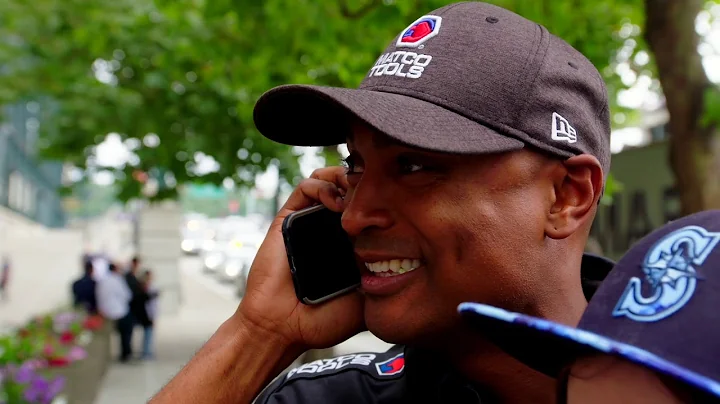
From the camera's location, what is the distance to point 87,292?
14789 mm

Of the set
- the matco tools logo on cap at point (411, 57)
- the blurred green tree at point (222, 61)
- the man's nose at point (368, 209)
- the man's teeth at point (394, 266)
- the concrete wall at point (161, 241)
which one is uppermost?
the blurred green tree at point (222, 61)

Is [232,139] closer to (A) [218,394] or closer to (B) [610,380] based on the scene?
(A) [218,394]

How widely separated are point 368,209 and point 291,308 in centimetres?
42

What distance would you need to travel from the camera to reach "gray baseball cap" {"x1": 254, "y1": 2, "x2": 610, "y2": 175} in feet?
5.62

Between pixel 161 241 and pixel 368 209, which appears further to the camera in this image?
pixel 161 241

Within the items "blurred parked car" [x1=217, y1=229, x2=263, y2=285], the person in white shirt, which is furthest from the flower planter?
"blurred parked car" [x1=217, y1=229, x2=263, y2=285]

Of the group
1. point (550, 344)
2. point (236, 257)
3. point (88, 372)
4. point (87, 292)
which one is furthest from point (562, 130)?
point (236, 257)

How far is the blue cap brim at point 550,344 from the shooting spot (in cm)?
96

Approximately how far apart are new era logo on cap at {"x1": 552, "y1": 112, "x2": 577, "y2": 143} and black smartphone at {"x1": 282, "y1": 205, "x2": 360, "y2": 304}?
0.62m

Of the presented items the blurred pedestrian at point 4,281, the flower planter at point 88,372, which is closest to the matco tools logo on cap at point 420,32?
the flower planter at point 88,372

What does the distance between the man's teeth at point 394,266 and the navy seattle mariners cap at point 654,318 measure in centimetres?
59

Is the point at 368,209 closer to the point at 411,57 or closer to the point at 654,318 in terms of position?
the point at 411,57

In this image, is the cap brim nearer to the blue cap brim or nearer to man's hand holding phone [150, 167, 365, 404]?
man's hand holding phone [150, 167, 365, 404]

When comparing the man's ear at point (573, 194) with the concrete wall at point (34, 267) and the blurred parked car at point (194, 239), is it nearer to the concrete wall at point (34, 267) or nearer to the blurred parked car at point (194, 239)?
the concrete wall at point (34, 267)
